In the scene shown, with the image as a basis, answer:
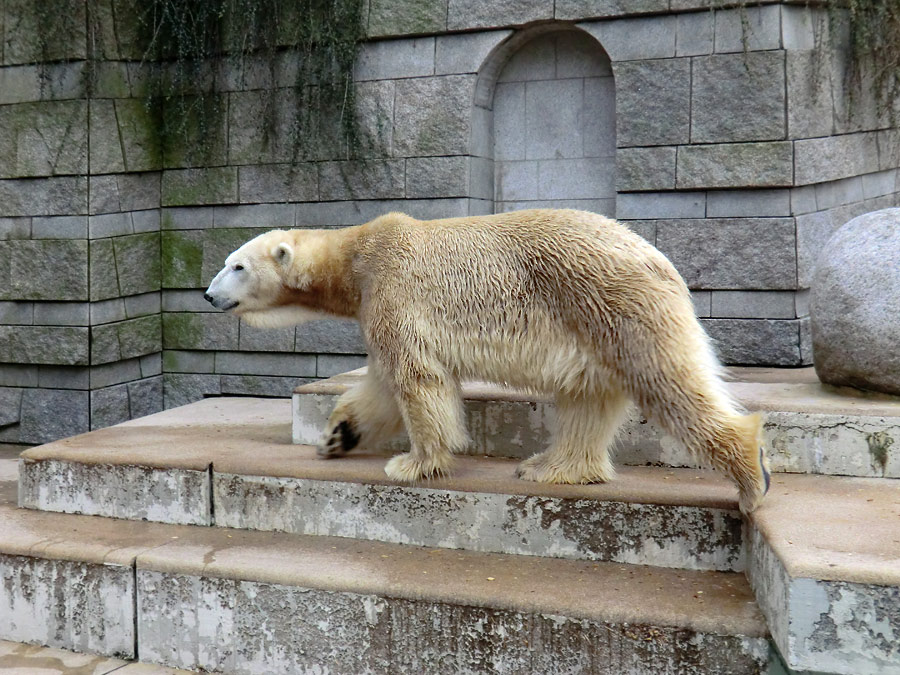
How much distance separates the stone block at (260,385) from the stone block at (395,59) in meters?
2.09

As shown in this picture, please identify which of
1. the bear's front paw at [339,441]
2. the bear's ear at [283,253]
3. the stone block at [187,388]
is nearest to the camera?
the bear's ear at [283,253]

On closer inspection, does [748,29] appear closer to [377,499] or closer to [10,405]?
[377,499]

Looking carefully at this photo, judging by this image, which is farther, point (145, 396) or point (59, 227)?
point (145, 396)

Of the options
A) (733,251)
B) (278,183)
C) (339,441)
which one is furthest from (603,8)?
(339,441)

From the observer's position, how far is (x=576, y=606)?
11.2ft

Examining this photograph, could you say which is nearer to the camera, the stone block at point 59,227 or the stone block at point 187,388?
the stone block at point 59,227

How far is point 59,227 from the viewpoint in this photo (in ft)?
22.2

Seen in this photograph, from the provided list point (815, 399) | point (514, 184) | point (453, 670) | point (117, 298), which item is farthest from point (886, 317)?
point (117, 298)

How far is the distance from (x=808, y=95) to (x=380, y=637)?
12.8 feet

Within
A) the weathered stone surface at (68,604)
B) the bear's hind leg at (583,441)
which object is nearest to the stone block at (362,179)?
the bear's hind leg at (583,441)

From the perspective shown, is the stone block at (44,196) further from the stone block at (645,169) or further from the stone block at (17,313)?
the stone block at (645,169)

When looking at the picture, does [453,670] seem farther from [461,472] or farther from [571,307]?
[571,307]

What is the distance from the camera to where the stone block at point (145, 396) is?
7082 mm

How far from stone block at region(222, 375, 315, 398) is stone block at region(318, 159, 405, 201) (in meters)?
1.29
